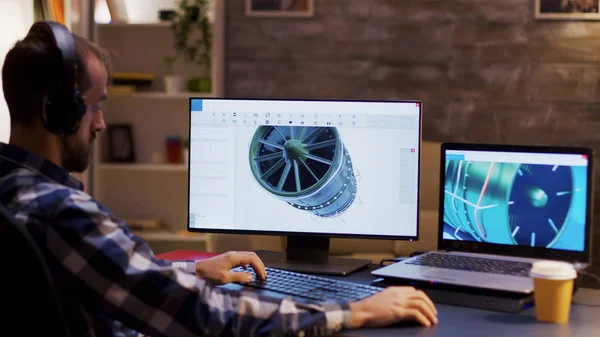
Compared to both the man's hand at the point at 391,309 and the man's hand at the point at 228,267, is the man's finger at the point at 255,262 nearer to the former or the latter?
the man's hand at the point at 228,267

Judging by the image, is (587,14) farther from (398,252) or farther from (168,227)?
(168,227)

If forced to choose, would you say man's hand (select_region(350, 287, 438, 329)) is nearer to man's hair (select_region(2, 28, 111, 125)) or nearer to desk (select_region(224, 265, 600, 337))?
desk (select_region(224, 265, 600, 337))

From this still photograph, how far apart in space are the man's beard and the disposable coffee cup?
85 cm

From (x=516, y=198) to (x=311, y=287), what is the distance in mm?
505

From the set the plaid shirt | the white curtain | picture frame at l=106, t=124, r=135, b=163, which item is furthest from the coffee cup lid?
picture frame at l=106, t=124, r=135, b=163

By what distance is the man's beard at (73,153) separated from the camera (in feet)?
4.32

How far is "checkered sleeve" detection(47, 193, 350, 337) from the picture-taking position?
46.0 inches

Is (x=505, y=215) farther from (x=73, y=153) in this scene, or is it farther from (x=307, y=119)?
(x=73, y=153)

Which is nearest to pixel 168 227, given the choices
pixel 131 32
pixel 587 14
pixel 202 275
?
pixel 131 32

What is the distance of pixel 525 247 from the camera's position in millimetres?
1664

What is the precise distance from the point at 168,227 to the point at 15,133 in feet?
11.3

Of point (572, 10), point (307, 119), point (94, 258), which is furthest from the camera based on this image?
point (572, 10)

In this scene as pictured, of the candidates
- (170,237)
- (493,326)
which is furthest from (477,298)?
(170,237)

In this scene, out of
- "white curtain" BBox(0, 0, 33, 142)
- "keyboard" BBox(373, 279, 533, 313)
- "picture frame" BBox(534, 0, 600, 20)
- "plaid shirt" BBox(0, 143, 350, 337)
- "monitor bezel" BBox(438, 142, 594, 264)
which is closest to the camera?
"plaid shirt" BBox(0, 143, 350, 337)
